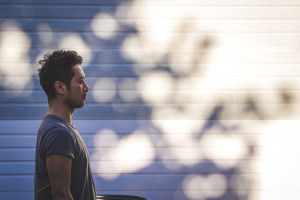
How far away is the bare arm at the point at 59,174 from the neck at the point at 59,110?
0.91 ft

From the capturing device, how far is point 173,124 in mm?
3600

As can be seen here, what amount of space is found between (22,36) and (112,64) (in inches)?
40.5

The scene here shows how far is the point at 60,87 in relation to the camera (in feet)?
5.91

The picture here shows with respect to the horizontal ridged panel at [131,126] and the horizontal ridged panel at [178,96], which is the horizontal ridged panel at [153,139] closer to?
the horizontal ridged panel at [131,126]

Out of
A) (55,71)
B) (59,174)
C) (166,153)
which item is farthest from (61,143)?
(166,153)

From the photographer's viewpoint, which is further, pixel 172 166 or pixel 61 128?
pixel 172 166

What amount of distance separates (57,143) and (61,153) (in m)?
0.05

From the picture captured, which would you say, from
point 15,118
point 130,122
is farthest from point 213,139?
→ point 15,118

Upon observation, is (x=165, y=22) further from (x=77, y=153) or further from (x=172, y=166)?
(x=77, y=153)

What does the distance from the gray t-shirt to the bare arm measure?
30 mm

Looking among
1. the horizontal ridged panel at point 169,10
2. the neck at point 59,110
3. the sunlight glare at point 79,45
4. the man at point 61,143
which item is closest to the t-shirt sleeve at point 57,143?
the man at point 61,143

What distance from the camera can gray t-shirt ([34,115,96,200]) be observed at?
63.2 inches

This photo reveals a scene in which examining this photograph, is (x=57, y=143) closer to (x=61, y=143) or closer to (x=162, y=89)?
(x=61, y=143)

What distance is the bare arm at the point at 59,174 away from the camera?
5.24 feet
